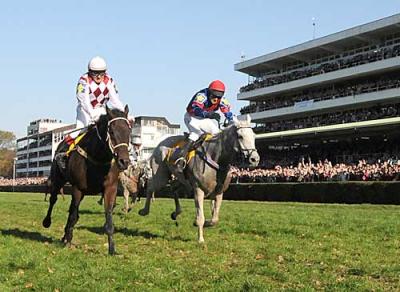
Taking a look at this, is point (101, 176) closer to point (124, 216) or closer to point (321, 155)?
point (124, 216)

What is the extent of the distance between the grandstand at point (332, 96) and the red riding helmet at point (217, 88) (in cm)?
2852

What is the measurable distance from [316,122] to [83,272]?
1975 inches

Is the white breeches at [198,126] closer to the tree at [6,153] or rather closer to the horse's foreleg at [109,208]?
the horse's foreleg at [109,208]

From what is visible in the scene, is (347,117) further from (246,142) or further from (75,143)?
(75,143)

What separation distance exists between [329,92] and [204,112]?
51.6 meters

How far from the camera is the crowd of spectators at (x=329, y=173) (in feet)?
90.0

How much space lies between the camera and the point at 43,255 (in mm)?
7539

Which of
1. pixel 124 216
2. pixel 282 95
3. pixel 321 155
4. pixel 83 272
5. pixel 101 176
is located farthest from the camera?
pixel 282 95

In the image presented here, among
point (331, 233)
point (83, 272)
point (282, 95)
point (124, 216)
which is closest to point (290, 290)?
point (83, 272)

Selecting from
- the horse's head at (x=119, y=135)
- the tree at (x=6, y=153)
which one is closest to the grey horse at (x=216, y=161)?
the horse's head at (x=119, y=135)

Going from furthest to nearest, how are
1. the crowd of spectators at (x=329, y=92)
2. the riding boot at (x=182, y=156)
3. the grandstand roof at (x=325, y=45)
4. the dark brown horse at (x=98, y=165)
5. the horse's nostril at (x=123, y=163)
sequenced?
the grandstand roof at (x=325, y=45) → the crowd of spectators at (x=329, y=92) → the riding boot at (x=182, y=156) → the dark brown horse at (x=98, y=165) → the horse's nostril at (x=123, y=163)

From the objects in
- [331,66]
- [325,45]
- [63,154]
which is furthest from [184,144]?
[325,45]

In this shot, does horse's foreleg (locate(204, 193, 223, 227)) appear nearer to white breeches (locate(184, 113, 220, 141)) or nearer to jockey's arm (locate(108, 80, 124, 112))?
white breeches (locate(184, 113, 220, 141))

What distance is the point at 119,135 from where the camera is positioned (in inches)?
310
